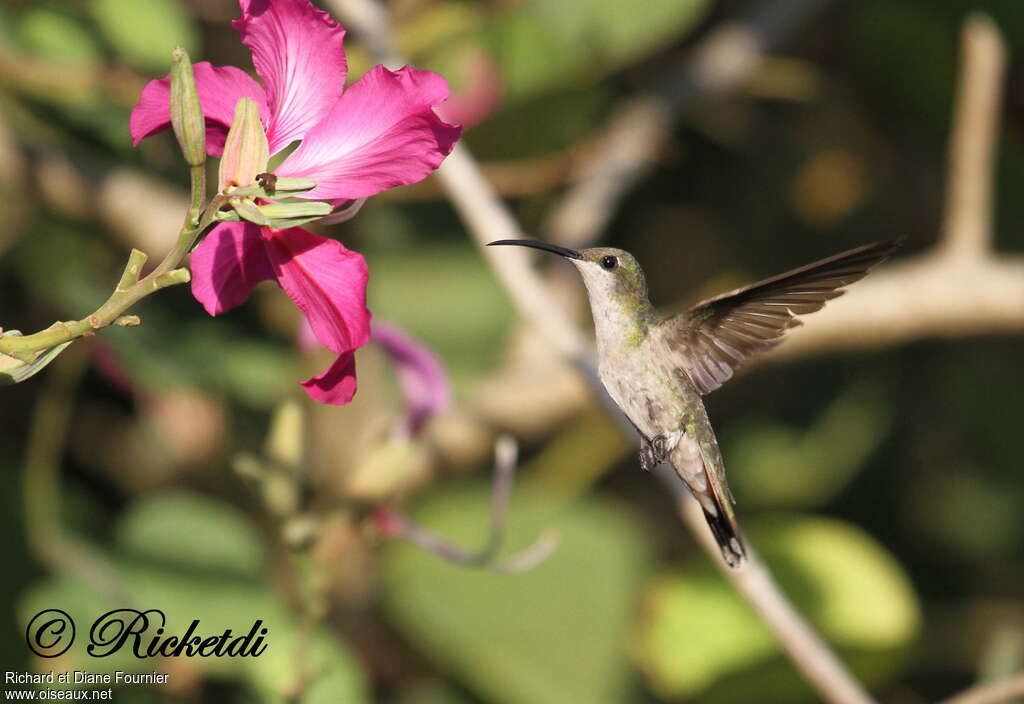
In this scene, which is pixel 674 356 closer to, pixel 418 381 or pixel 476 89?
pixel 418 381

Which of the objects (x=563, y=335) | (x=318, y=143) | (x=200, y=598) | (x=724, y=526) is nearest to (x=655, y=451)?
(x=724, y=526)

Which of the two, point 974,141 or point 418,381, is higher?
point 974,141

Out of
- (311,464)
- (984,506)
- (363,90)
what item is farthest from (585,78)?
(984,506)

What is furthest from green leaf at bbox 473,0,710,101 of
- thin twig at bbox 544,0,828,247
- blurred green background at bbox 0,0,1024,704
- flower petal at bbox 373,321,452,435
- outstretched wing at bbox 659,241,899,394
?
outstretched wing at bbox 659,241,899,394

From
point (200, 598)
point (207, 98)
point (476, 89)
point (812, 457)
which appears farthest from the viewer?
point (812, 457)

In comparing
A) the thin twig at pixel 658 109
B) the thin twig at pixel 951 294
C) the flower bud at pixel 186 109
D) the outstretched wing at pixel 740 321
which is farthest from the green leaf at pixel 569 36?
the flower bud at pixel 186 109

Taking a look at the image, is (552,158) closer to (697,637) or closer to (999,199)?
(697,637)
